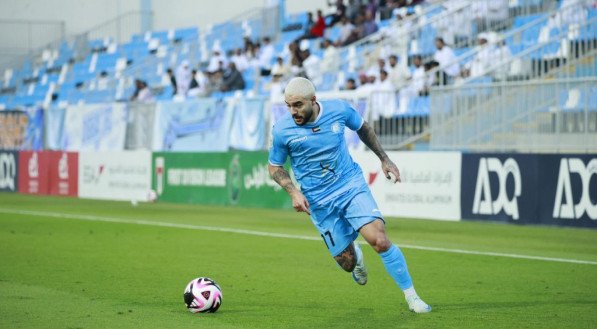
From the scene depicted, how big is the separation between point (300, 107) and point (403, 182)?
42.1ft

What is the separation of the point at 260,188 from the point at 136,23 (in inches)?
933

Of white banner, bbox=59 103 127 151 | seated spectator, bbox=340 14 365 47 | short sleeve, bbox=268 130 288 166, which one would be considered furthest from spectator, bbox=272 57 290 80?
short sleeve, bbox=268 130 288 166

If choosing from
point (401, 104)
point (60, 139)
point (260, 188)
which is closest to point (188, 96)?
point (60, 139)

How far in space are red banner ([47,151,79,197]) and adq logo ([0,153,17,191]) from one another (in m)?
1.95

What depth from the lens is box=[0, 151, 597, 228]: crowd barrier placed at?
18891 mm

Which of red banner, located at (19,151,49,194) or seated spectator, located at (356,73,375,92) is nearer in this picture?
seated spectator, located at (356,73,375,92)

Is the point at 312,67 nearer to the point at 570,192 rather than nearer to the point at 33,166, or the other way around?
the point at 33,166

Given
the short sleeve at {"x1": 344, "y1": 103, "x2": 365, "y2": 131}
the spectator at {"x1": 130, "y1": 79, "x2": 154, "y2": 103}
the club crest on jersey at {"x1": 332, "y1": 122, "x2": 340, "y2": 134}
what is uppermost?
the spectator at {"x1": 130, "y1": 79, "x2": 154, "y2": 103}

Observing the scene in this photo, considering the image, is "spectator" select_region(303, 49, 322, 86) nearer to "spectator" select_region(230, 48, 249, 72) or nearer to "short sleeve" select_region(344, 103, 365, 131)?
"spectator" select_region(230, 48, 249, 72)

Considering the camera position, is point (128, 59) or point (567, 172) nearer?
point (567, 172)

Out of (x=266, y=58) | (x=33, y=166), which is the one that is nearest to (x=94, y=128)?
(x=33, y=166)

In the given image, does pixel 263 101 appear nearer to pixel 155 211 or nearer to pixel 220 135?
pixel 220 135

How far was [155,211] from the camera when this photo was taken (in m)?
24.5

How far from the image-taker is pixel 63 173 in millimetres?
31594
